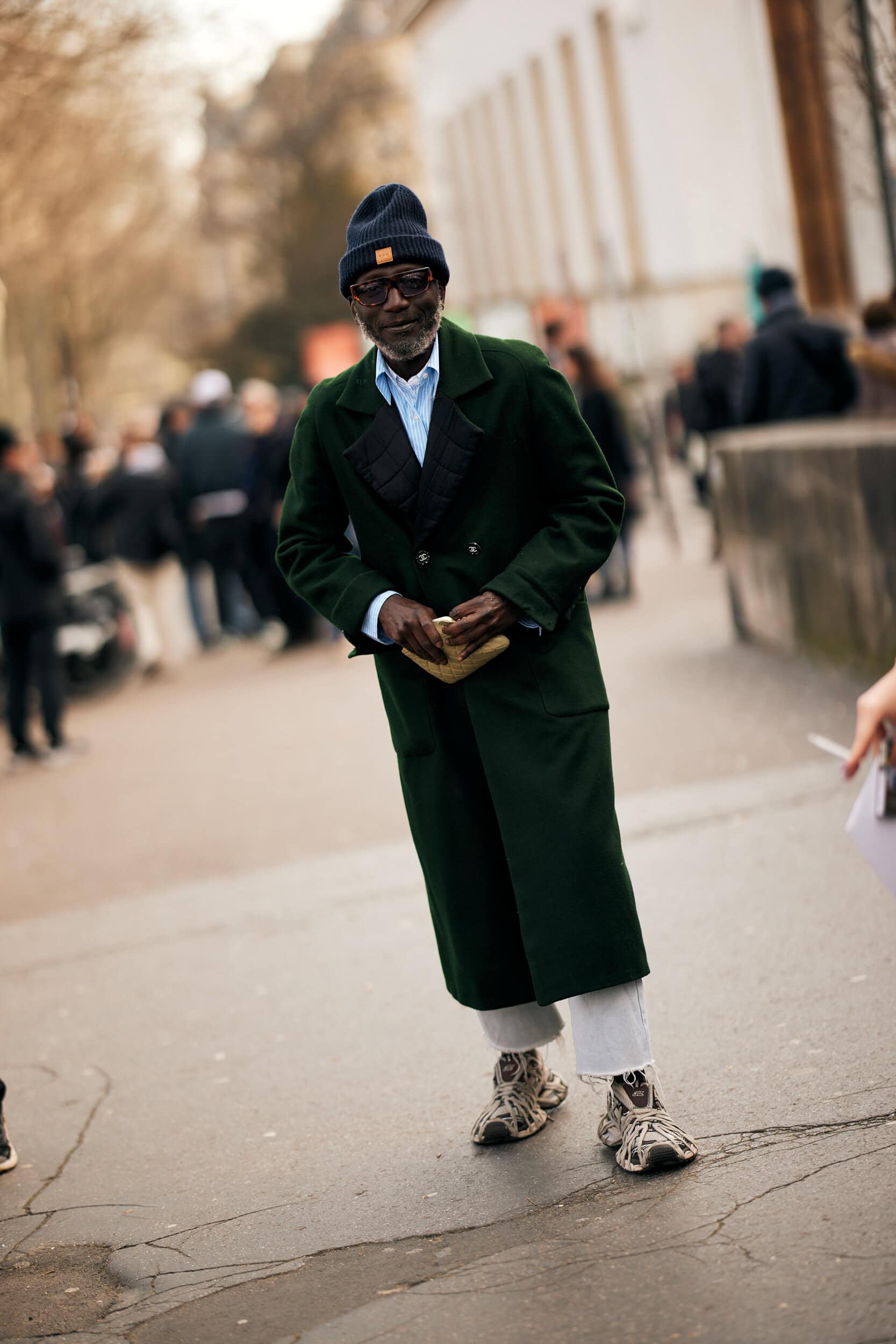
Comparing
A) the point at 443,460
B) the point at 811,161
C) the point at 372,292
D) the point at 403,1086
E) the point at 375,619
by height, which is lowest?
the point at 403,1086

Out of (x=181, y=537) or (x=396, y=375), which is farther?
(x=181, y=537)

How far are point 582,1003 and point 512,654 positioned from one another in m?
0.78

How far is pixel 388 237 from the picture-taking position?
4121 millimetres

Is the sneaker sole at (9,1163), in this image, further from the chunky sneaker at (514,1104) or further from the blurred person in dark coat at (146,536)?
the blurred person in dark coat at (146,536)

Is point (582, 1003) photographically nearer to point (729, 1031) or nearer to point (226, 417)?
point (729, 1031)

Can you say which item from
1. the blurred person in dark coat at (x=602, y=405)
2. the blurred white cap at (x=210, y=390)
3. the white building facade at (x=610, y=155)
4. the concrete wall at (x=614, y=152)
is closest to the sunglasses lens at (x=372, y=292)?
the blurred person in dark coat at (x=602, y=405)

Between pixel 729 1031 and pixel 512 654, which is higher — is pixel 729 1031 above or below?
below

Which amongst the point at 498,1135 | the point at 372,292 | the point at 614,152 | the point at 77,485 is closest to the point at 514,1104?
the point at 498,1135

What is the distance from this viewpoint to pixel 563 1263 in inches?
147

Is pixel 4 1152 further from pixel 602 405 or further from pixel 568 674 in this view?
pixel 602 405

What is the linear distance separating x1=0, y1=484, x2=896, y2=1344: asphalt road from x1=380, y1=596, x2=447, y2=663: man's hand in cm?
118

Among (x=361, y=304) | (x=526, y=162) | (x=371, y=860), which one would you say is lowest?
(x=371, y=860)

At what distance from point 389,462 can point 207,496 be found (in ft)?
43.3

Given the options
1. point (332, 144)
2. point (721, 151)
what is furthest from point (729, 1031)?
point (332, 144)
